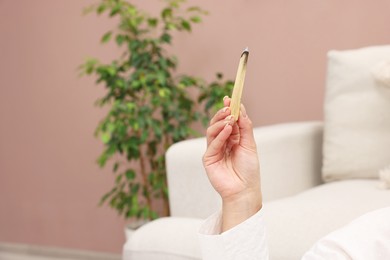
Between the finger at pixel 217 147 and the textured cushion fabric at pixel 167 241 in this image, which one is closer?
the finger at pixel 217 147

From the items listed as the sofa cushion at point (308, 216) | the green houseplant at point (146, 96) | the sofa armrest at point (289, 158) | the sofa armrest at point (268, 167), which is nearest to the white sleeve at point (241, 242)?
the sofa cushion at point (308, 216)

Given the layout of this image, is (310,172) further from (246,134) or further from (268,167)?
(246,134)

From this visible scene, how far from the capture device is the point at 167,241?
5.31 feet

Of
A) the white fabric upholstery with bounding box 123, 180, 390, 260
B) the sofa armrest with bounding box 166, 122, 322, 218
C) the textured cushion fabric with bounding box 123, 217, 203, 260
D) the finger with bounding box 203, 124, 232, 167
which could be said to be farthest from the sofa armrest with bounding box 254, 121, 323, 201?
the finger with bounding box 203, 124, 232, 167

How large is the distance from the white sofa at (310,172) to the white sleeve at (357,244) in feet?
1.82

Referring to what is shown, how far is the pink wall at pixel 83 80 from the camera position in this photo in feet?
9.20

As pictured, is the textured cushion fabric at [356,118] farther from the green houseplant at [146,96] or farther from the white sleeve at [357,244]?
the white sleeve at [357,244]

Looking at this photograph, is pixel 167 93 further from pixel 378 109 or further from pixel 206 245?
pixel 206 245

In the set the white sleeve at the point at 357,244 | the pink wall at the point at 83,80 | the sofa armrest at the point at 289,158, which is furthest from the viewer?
the pink wall at the point at 83,80

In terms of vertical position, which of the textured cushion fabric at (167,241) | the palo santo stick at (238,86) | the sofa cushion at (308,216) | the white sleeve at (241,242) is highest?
the palo santo stick at (238,86)

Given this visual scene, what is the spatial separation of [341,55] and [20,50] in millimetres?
2136

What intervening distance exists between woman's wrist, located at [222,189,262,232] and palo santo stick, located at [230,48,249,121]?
130 mm

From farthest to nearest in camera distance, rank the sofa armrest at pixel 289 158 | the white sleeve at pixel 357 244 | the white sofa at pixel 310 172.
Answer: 1. the sofa armrest at pixel 289 158
2. the white sofa at pixel 310 172
3. the white sleeve at pixel 357 244

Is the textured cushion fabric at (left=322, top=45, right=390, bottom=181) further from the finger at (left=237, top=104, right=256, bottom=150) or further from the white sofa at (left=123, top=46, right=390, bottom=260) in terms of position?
the finger at (left=237, top=104, right=256, bottom=150)
